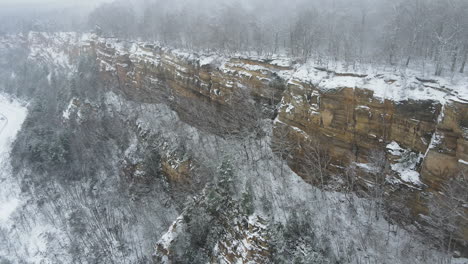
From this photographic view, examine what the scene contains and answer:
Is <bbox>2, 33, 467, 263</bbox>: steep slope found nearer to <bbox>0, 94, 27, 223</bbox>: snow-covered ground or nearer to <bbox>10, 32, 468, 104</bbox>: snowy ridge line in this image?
<bbox>10, 32, 468, 104</bbox>: snowy ridge line

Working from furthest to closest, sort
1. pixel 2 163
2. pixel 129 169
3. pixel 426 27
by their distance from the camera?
pixel 2 163
pixel 129 169
pixel 426 27

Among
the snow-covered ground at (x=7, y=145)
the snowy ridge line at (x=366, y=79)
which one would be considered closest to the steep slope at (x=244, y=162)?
the snowy ridge line at (x=366, y=79)

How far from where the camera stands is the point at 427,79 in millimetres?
20500

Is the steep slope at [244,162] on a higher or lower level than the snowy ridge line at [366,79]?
lower

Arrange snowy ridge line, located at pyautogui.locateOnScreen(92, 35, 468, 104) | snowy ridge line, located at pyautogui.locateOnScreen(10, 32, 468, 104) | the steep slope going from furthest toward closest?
1. the steep slope
2. snowy ridge line, located at pyautogui.locateOnScreen(10, 32, 468, 104)
3. snowy ridge line, located at pyautogui.locateOnScreen(92, 35, 468, 104)

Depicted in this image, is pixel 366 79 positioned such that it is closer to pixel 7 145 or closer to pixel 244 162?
pixel 244 162

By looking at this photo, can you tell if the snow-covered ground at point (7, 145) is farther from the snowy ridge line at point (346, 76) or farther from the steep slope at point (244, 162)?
the snowy ridge line at point (346, 76)

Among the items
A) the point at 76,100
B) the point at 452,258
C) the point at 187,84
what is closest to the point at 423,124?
the point at 452,258

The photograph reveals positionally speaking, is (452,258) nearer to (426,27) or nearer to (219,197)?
(219,197)

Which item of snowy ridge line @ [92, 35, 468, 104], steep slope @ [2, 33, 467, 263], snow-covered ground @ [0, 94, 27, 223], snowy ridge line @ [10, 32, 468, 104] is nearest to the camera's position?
snowy ridge line @ [92, 35, 468, 104]

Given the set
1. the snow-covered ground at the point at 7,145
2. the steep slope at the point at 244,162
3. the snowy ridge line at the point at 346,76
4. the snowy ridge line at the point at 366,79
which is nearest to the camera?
the snowy ridge line at the point at 366,79

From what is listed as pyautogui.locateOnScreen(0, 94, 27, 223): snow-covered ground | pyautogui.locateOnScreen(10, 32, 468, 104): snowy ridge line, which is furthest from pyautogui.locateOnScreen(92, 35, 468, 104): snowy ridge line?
pyautogui.locateOnScreen(0, 94, 27, 223): snow-covered ground

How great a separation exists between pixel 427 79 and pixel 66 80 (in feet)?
226

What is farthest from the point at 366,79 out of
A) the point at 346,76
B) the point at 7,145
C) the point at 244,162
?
the point at 7,145
